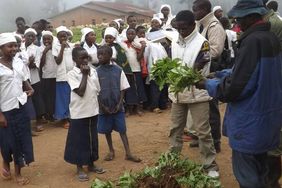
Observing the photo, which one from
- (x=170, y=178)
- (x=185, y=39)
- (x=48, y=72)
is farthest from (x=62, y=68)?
(x=170, y=178)

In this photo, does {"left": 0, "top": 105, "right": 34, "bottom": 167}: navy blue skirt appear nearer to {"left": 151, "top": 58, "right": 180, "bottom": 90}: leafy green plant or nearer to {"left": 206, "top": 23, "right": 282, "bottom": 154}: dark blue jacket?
{"left": 151, "top": 58, "right": 180, "bottom": 90}: leafy green plant

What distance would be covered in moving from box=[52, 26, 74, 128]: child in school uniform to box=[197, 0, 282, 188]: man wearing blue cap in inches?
177

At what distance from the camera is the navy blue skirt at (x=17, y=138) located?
5324 mm

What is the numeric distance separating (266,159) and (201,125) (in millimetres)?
1278

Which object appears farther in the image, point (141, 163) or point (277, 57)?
point (141, 163)

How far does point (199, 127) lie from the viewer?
16.5 ft

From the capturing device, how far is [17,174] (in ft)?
18.3

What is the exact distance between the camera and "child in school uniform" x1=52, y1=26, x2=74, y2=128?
25.1 ft

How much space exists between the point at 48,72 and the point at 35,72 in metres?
0.24

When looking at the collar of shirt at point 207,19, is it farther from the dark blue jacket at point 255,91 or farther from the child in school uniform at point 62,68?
the child in school uniform at point 62,68

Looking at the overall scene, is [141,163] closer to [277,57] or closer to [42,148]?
[42,148]

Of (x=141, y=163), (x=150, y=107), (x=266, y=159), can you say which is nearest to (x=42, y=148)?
(x=141, y=163)

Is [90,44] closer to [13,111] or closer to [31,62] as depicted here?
[31,62]

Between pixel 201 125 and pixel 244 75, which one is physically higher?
pixel 244 75
